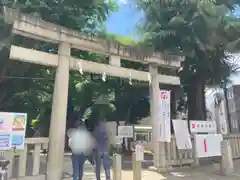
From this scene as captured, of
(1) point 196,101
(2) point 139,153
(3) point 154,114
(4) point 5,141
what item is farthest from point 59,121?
(1) point 196,101

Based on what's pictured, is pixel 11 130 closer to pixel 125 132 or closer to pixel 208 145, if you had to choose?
pixel 208 145

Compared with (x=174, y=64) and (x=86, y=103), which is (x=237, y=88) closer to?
(x=86, y=103)

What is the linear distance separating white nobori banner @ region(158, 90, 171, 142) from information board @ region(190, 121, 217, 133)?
38.3 inches

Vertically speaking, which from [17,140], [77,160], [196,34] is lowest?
[77,160]

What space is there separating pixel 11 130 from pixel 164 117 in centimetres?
441

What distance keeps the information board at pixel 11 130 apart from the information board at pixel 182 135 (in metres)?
4.55

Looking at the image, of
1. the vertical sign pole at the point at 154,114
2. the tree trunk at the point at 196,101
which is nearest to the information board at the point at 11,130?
the vertical sign pole at the point at 154,114

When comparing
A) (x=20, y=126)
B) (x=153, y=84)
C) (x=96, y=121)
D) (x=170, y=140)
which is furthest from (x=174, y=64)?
(x=20, y=126)

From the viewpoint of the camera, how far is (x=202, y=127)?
8.68 metres

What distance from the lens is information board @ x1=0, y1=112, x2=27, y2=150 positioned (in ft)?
16.3

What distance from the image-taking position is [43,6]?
339 inches

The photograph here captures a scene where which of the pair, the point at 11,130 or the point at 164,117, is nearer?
the point at 11,130

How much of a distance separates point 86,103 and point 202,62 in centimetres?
666

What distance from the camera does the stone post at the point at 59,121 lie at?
5887 mm
